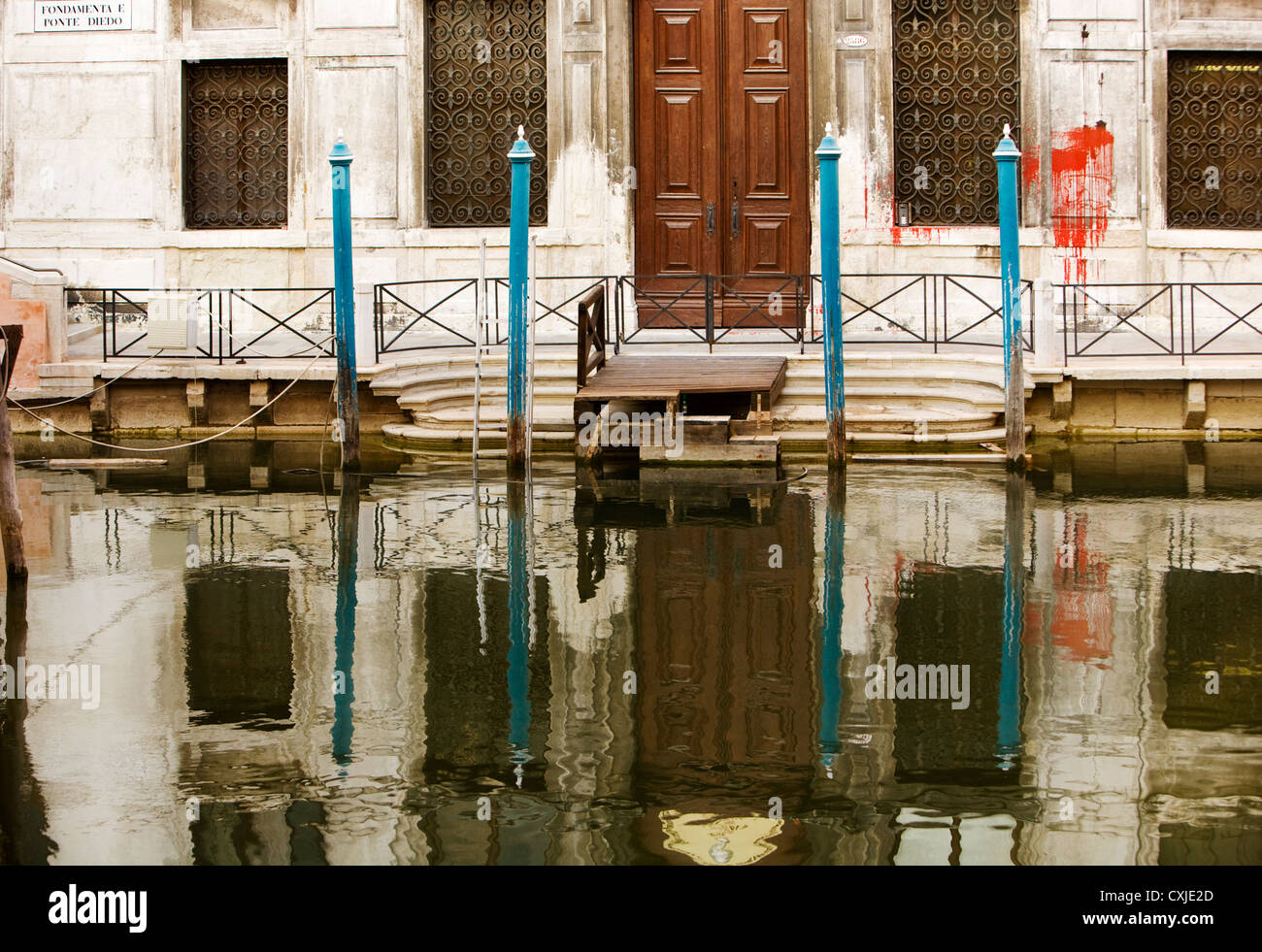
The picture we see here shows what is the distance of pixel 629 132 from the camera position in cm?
1769

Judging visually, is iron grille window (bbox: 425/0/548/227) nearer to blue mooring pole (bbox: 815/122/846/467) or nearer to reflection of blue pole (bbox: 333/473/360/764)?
blue mooring pole (bbox: 815/122/846/467)

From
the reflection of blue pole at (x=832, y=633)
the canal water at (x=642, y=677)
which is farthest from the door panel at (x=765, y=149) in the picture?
the reflection of blue pole at (x=832, y=633)

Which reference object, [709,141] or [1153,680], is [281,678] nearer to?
[1153,680]

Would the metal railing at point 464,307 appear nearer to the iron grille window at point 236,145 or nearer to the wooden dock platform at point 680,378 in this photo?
the iron grille window at point 236,145

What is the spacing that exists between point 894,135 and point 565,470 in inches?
236

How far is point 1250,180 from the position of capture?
57.7 feet

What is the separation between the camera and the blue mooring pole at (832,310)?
519 inches

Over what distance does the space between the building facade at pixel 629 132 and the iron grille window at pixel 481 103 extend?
2cm

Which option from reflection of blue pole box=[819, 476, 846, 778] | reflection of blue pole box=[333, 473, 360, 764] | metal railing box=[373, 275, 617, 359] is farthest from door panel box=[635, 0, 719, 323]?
reflection of blue pole box=[819, 476, 846, 778]

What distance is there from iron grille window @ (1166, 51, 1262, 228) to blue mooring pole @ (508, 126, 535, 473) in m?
7.56

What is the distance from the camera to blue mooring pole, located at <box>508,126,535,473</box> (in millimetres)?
13273

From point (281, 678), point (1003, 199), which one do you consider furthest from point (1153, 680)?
→ point (1003, 199)

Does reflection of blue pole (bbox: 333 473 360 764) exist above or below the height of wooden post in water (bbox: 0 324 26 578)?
below
